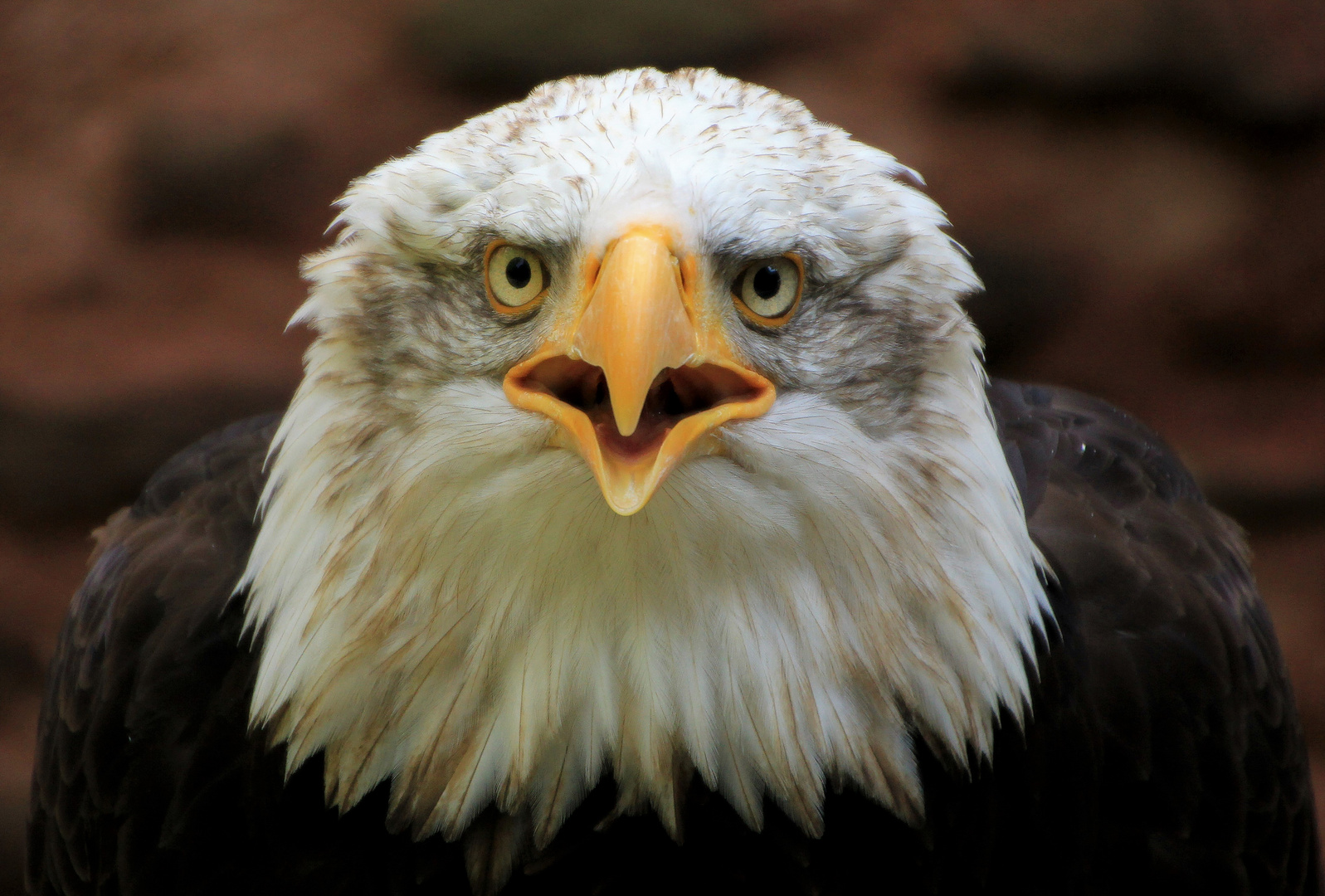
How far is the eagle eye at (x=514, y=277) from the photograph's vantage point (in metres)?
1.55

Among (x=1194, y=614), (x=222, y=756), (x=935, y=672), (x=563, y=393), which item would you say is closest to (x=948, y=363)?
(x=935, y=672)

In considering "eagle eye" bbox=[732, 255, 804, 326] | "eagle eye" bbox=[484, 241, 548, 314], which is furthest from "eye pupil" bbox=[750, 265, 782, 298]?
"eagle eye" bbox=[484, 241, 548, 314]

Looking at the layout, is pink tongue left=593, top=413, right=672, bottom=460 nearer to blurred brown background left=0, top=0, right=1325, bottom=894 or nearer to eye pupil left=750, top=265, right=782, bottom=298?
eye pupil left=750, top=265, right=782, bottom=298

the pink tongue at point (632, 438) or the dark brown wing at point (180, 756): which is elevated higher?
the pink tongue at point (632, 438)

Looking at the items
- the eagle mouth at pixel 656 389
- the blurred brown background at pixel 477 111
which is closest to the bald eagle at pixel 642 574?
the eagle mouth at pixel 656 389

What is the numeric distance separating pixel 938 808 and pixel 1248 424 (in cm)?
299

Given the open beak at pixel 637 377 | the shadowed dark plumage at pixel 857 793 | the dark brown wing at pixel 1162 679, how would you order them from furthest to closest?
the dark brown wing at pixel 1162 679 → the shadowed dark plumage at pixel 857 793 → the open beak at pixel 637 377

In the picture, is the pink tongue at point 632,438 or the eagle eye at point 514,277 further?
the eagle eye at point 514,277

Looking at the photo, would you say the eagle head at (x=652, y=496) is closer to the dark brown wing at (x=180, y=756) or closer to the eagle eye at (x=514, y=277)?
the eagle eye at (x=514, y=277)

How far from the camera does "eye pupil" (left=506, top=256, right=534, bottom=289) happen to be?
156 centimetres

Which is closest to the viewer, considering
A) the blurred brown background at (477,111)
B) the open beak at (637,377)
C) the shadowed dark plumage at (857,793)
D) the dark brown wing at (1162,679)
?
the open beak at (637,377)

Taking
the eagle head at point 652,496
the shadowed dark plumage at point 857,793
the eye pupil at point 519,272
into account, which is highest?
the eye pupil at point 519,272

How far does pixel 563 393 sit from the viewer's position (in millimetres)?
1552

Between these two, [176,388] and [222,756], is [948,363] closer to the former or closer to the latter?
[222,756]
